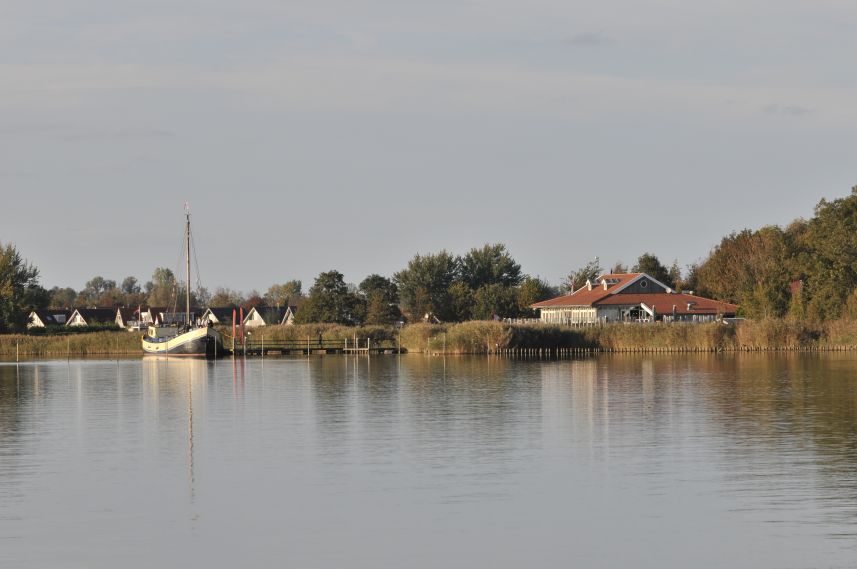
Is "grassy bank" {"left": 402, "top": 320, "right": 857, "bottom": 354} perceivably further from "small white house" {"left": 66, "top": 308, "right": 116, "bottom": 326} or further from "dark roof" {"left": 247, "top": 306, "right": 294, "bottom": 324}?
"small white house" {"left": 66, "top": 308, "right": 116, "bottom": 326}

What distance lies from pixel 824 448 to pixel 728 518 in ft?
30.1

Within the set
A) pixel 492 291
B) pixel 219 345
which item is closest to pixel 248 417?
pixel 219 345

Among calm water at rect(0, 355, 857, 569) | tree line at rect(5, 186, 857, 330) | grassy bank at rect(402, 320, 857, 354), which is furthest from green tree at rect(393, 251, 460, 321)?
calm water at rect(0, 355, 857, 569)

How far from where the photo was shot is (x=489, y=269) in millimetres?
145250

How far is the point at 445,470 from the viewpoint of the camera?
25.9 meters

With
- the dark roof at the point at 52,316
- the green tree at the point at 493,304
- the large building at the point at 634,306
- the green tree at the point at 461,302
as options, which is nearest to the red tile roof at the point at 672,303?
the large building at the point at 634,306

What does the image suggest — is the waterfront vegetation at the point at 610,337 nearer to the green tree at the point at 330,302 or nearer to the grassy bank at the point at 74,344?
the grassy bank at the point at 74,344

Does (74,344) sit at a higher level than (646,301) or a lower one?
lower

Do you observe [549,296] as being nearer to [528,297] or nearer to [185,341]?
[528,297]

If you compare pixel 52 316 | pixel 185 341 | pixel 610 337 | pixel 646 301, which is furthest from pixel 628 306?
pixel 52 316

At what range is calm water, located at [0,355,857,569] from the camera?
60.2 ft

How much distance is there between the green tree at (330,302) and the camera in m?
119

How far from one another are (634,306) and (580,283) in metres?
34.4

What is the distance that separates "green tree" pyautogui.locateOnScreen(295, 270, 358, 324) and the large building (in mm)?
19147
